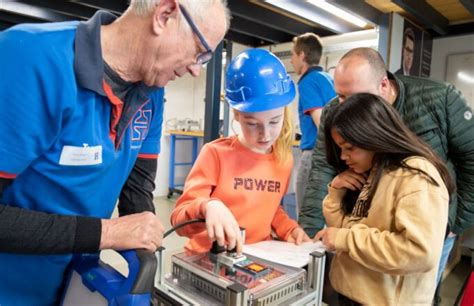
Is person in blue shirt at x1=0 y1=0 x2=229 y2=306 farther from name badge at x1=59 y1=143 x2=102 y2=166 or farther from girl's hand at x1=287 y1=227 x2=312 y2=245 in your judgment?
girl's hand at x1=287 y1=227 x2=312 y2=245

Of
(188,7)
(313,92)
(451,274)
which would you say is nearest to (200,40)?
(188,7)

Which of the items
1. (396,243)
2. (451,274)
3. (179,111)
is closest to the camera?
(396,243)

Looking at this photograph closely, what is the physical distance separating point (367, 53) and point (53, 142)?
43.7 inches

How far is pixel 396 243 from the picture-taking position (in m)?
0.79

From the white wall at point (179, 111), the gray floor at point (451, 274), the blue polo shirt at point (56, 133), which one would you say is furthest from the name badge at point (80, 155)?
the white wall at point (179, 111)

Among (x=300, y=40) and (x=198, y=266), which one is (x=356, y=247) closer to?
(x=198, y=266)

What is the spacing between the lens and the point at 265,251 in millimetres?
872

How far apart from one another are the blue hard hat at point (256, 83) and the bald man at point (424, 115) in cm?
31

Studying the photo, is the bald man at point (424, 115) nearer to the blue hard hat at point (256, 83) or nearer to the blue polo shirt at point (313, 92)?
the blue hard hat at point (256, 83)

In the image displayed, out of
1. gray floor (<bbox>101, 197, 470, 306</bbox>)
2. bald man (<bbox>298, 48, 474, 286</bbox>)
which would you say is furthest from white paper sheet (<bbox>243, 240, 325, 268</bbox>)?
gray floor (<bbox>101, 197, 470, 306</bbox>)

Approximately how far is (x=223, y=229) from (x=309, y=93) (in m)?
1.76

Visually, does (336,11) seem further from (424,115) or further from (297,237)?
(297,237)

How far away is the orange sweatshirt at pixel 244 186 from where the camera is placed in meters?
1.14

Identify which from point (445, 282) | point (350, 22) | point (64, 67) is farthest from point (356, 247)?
point (350, 22)
